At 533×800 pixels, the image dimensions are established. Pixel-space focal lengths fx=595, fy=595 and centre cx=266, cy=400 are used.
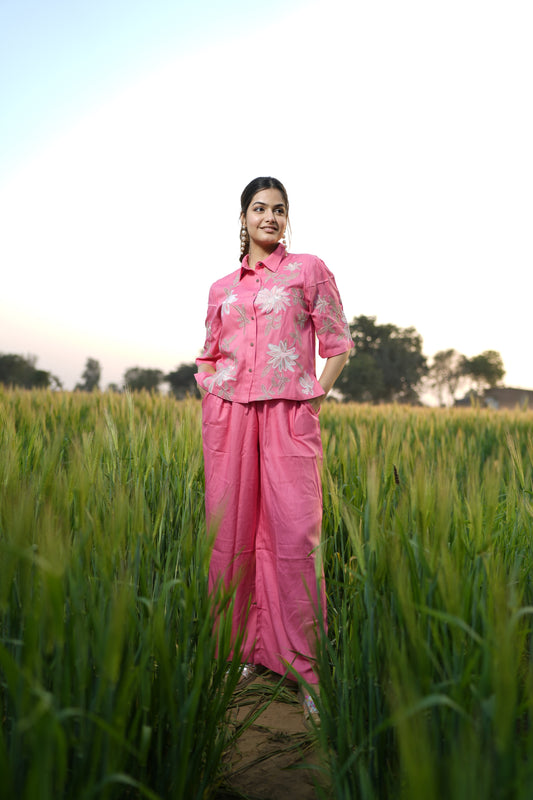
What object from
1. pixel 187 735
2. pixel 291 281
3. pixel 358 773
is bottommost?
pixel 358 773

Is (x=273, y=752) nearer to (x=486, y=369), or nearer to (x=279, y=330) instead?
(x=279, y=330)

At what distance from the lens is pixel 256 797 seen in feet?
4.58

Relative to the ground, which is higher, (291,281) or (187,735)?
(291,281)

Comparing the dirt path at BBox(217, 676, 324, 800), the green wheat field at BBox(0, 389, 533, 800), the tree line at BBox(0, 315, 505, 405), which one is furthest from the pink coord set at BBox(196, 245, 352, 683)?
the tree line at BBox(0, 315, 505, 405)

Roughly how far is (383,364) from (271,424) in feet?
131

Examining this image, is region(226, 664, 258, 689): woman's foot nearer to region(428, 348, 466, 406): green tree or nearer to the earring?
the earring

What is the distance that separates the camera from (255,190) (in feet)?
7.35

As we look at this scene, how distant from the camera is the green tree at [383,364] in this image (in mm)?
37094

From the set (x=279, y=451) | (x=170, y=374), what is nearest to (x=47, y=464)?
(x=279, y=451)

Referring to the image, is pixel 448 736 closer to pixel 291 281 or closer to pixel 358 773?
pixel 358 773

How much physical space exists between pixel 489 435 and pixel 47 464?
4.21m

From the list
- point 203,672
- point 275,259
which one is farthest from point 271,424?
point 203,672

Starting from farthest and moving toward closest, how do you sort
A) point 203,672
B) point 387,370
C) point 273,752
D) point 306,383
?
1. point 387,370
2. point 306,383
3. point 273,752
4. point 203,672

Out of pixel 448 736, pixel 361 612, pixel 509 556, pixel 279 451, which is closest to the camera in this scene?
pixel 448 736
